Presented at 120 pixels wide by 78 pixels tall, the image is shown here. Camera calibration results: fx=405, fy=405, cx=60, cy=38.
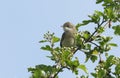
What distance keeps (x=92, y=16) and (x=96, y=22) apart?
182 millimetres

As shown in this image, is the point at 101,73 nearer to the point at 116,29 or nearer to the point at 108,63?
the point at 108,63

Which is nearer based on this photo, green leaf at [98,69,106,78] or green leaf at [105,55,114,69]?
green leaf at [98,69,106,78]

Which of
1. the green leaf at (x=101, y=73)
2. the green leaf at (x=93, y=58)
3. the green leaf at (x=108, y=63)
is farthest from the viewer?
the green leaf at (x=93, y=58)

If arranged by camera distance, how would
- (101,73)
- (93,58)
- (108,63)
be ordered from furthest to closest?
(93,58) < (108,63) < (101,73)

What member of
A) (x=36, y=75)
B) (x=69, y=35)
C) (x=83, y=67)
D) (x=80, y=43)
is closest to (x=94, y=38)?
(x=80, y=43)

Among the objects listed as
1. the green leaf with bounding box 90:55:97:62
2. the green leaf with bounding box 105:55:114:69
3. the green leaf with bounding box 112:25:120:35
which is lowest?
the green leaf with bounding box 105:55:114:69

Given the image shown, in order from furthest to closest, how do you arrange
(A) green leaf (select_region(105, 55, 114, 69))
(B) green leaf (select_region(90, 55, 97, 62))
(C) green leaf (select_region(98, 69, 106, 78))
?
(B) green leaf (select_region(90, 55, 97, 62)) < (A) green leaf (select_region(105, 55, 114, 69)) < (C) green leaf (select_region(98, 69, 106, 78))

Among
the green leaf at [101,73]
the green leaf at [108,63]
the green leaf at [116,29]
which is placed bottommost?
the green leaf at [101,73]

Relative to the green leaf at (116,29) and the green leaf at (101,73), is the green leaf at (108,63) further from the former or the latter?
the green leaf at (116,29)

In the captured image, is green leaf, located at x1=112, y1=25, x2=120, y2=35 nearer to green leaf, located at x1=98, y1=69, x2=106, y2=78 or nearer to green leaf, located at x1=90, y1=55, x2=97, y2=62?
green leaf, located at x1=90, y1=55, x2=97, y2=62

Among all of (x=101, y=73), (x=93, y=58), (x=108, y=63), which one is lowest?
(x=101, y=73)

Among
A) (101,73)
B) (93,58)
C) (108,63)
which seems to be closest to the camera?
(101,73)

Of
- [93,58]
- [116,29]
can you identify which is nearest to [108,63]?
[93,58]

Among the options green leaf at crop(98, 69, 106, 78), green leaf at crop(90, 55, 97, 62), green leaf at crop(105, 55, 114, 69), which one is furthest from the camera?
green leaf at crop(90, 55, 97, 62)
